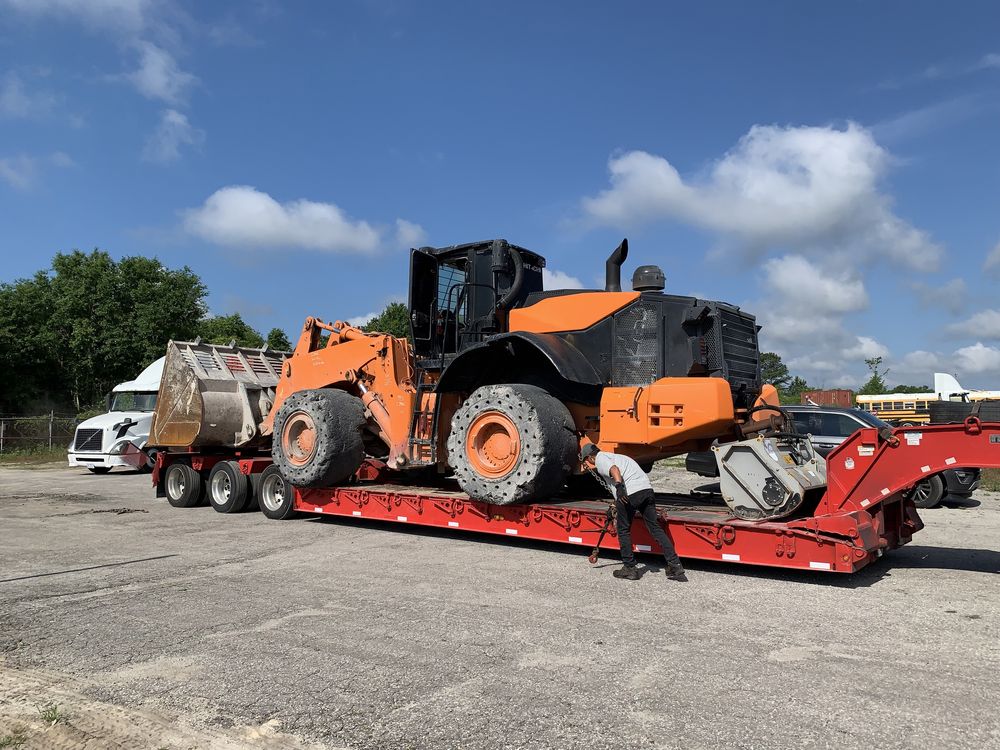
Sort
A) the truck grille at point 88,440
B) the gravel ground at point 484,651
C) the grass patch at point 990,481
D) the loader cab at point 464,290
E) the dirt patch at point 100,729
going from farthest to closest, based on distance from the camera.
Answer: the truck grille at point 88,440
the grass patch at point 990,481
the loader cab at point 464,290
the gravel ground at point 484,651
the dirt patch at point 100,729

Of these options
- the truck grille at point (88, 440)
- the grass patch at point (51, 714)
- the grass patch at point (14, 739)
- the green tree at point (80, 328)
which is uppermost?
the green tree at point (80, 328)

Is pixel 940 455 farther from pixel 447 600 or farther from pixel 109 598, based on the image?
pixel 109 598

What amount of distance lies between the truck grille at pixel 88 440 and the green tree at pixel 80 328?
575 inches

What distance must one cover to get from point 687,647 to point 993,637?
2.16m

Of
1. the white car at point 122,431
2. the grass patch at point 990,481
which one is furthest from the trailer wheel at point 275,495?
the grass patch at point 990,481

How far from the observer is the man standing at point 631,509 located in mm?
6930

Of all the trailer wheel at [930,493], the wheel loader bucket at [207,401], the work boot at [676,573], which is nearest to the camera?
the work boot at [676,573]

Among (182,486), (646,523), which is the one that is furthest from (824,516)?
(182,486)

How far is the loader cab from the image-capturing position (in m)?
9.38

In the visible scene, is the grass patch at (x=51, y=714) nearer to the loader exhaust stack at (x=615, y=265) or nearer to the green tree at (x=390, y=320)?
the loader exhaust stack at (x=615, y=265)

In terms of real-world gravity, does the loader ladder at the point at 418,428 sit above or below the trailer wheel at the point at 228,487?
above

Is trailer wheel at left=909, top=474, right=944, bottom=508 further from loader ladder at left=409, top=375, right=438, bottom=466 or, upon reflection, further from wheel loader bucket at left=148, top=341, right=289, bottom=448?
wheel loader bucket at left=148, top=341, right=289, bottom=448

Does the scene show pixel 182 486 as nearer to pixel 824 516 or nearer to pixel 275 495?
pixel 275 495

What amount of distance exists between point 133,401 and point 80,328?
53.1 feet
